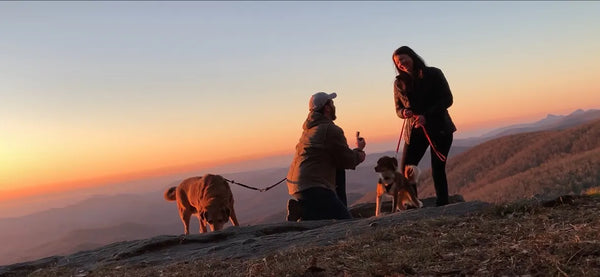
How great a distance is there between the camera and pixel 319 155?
7441 millimetres

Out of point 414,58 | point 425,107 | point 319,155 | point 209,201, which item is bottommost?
point 209,201

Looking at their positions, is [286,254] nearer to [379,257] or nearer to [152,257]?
[379,257]

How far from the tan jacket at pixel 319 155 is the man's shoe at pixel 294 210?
305 millimetres

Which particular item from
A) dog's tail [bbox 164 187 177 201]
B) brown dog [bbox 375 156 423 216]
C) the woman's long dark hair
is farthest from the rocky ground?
dog's tail [bbox 164 187 177 201]

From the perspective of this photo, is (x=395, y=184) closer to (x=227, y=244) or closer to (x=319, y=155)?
(x=319, y=155)

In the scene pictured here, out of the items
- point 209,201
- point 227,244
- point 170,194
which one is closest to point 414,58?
point 227,244

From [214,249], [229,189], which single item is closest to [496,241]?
A: [214,249]

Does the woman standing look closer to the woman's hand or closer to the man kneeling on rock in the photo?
the woman's hand

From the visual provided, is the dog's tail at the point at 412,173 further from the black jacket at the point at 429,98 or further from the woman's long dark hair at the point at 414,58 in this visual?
the woman's long dark hair at the point at 414,58

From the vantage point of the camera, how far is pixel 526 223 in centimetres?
396

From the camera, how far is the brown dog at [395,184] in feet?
25.2

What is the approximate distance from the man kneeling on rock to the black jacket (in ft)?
3.71

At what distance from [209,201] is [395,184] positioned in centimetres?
461

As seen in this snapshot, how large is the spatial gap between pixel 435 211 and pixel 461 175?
47455 millimetres
